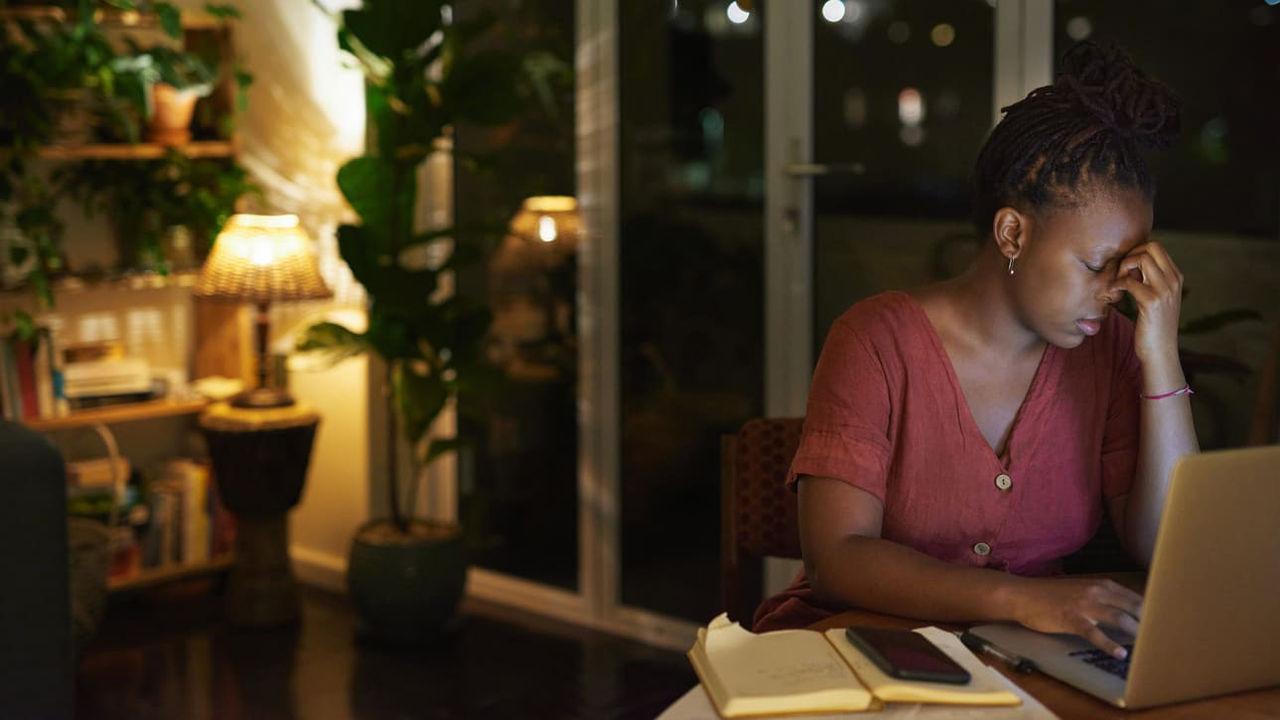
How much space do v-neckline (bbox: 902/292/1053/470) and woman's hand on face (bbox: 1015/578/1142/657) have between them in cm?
32

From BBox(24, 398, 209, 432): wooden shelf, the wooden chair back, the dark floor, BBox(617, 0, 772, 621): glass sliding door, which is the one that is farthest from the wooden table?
BBox(24, 398, 209, 432): wooden shelf

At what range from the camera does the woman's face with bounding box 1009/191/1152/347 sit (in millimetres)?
1771

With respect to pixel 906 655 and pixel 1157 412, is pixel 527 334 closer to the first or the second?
pixel 1157 412

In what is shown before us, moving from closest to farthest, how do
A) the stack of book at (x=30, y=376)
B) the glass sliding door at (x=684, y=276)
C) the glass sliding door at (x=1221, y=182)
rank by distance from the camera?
1. the glass sliding door at (x=1221, y=182)
2. the glass sliding door at (x=684, y=276)
3. the stack of book at (x=30, y=376)

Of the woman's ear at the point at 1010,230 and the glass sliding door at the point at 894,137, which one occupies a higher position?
the glass sliding door at the point at 894,137

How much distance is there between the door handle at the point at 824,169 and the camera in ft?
11.7

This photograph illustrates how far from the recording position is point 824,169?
359 cm

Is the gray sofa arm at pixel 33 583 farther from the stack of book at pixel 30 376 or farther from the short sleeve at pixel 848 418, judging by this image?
the short sleeve at pixel 848 418

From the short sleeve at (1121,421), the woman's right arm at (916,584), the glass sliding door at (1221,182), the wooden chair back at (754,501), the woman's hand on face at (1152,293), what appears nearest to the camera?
the woman's right arm at (916,584)

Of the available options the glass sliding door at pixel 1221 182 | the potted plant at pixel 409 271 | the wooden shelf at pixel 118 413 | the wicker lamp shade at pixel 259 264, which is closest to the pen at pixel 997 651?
the glass sliding door at pixel 1221 182

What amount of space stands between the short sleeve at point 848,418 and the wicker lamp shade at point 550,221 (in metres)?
2.29

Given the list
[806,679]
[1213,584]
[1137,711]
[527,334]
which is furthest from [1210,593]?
[527,334]

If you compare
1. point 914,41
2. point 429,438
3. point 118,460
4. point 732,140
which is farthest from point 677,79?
point 118,460

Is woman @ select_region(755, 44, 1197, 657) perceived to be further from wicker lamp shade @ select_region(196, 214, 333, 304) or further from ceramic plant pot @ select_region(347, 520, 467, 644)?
wicker lamp shade @ select_region(196, 214, 333, 304)
